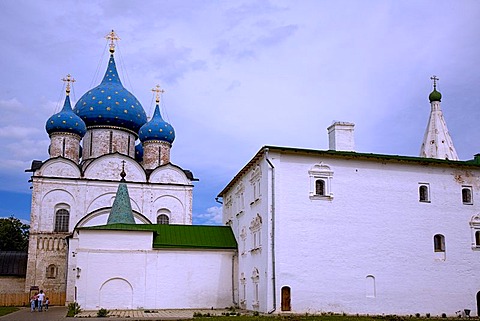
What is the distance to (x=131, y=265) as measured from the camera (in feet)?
74.6

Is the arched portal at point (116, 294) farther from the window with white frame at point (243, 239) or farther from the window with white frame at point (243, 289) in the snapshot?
the window with white frame at point (243, 239)

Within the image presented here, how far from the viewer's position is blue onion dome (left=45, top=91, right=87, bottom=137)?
3394cm

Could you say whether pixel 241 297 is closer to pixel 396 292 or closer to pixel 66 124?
pixel 396 292

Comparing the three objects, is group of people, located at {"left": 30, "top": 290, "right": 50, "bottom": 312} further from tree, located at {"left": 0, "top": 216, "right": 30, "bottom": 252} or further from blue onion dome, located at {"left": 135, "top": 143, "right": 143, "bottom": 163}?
tree, located at {"left": 0, "top": 216, "right": 30, "bottom": 252}

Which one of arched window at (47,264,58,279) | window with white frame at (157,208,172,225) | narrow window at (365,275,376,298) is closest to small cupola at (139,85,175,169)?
window with white frame at (157,208,172,225)

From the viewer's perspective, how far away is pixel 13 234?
156ft

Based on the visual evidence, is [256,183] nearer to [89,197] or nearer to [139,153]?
[89,197]

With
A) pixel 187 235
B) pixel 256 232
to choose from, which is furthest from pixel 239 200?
Result: pixel 256 232

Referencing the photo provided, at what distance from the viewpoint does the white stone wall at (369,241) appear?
20031 millimetres

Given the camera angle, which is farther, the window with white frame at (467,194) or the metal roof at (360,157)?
the window with white frame at (467,194)

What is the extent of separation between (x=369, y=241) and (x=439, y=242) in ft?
9.87

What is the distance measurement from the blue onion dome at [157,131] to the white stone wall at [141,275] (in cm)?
1357

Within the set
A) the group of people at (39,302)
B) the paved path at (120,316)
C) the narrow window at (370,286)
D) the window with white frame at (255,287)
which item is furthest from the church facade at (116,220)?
the narrow window at (370,286)

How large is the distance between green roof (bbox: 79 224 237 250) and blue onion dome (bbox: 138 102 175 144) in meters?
11.4
